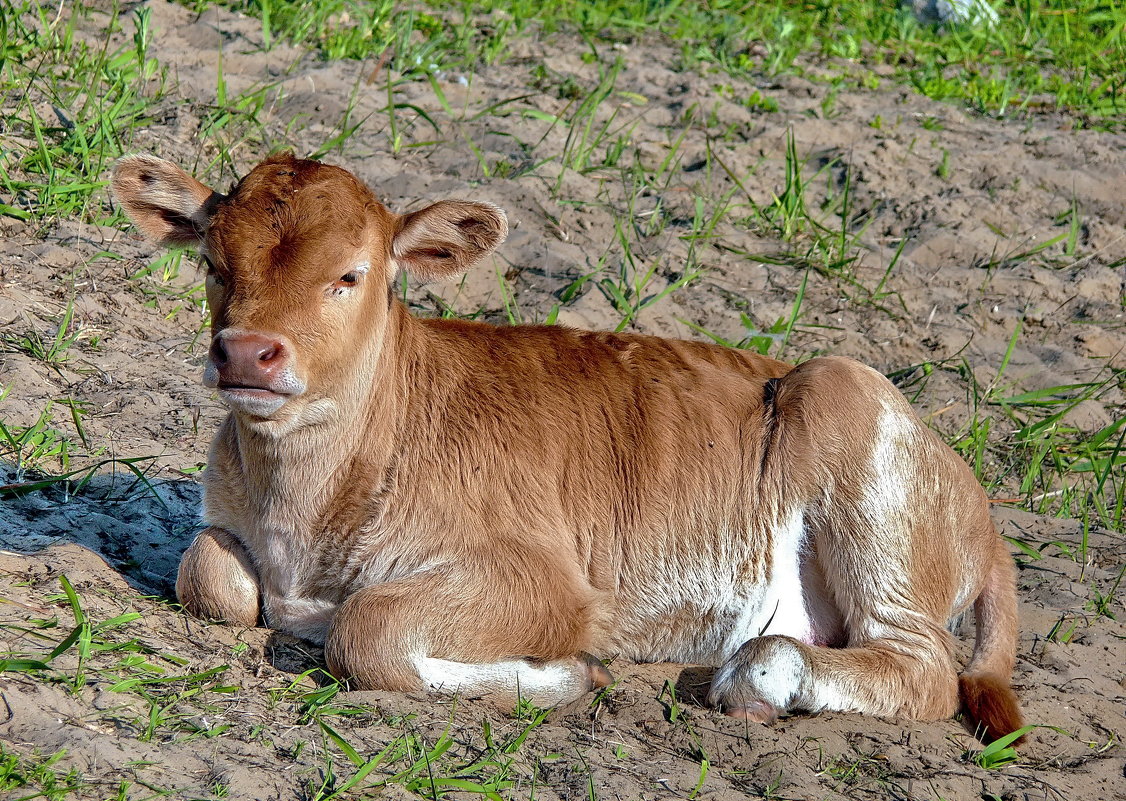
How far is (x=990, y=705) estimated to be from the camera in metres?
4.75

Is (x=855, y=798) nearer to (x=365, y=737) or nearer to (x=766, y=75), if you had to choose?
(x=365, y=737)

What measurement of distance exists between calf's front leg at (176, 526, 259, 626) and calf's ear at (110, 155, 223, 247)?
1154 millimetres

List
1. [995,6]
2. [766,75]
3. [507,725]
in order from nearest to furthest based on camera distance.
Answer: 1. [507,725]
2. [766,75]
3. [995,6]

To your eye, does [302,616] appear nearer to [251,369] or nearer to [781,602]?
[251,369]

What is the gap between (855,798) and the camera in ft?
13.8

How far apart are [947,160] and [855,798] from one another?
18.4ft

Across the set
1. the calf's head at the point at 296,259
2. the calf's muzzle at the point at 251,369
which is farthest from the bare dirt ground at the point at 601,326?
the calf's head at the point at 296,259

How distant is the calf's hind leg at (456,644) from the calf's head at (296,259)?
713 mm

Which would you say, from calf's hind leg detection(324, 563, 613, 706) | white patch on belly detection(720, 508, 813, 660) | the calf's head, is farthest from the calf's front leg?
white patch on belly detection(720, 508, 813, 660)

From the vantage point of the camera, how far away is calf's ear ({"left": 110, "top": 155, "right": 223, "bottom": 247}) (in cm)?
474

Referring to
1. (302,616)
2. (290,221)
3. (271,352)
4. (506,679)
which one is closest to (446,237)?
(290,221)

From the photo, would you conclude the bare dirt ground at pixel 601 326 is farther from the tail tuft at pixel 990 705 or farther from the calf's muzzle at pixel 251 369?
the calf's muzzle at pixel 251 369

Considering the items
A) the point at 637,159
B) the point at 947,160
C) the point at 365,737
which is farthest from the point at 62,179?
the point at 947,160

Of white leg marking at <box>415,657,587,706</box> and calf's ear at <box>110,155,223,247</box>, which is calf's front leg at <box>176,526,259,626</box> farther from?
calf's ear at <box>110,155,223,247</box>
